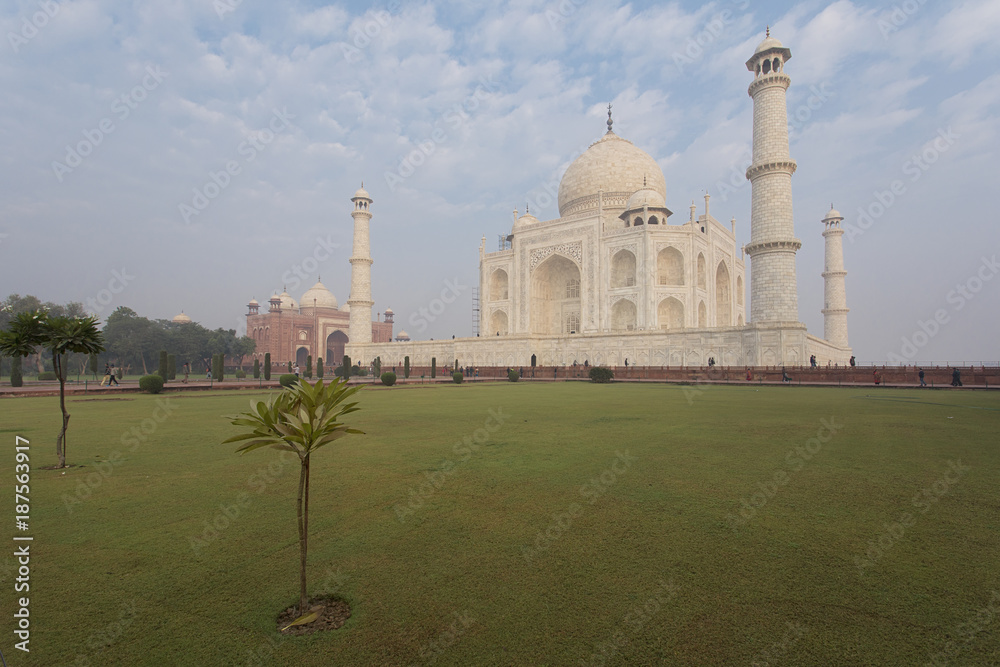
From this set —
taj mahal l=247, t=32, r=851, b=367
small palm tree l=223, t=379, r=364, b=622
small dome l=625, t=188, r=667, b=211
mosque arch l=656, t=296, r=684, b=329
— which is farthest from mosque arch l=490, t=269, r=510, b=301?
small palm tree l=223, t=379, r=364, b=622

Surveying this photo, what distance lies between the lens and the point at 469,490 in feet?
12.5

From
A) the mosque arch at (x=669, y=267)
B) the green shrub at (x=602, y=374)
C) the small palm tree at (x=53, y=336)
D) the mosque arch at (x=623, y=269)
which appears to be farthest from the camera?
the mosque arch at (x=623, y=269)

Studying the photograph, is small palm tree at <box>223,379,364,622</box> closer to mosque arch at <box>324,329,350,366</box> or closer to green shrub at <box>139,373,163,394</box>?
green shrub at <box>139,373,163,394</box>

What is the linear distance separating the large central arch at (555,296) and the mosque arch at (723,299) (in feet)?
Answer: 34.4

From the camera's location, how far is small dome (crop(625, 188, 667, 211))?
31.9m

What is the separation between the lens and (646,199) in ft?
105

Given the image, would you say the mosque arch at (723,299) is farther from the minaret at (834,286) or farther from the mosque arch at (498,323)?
the mosque arch at (498,323)

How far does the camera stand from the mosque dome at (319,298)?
53406mm

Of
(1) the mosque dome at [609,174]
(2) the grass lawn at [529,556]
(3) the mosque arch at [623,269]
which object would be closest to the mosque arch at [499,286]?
(1) the mosque dome at [609,174]

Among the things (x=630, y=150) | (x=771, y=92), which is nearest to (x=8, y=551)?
(x=771, y=92)

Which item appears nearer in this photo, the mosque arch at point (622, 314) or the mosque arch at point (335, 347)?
the mosque arch at point (622, 314)

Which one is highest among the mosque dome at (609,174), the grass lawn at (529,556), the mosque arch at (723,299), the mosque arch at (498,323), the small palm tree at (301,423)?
the mosque dome at (609,174)

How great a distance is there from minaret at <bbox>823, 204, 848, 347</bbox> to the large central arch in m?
16.6

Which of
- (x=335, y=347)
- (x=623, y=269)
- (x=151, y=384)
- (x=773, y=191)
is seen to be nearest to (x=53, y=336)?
(x=151, y=384)
